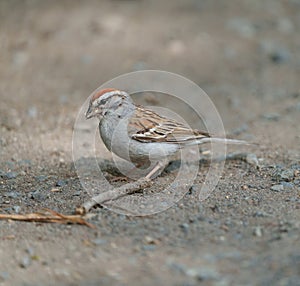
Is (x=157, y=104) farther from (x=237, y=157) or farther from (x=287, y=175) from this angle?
(x=287, y=175)

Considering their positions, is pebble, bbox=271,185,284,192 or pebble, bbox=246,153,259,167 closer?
pebble, bbox=271,185,284,192

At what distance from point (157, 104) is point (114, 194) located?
148 inches

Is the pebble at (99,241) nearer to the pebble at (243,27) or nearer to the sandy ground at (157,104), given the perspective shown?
the sandy ground at (157,104)

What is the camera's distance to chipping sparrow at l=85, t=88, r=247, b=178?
6.04 meters

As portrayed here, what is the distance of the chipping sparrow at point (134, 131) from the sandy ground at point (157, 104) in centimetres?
35

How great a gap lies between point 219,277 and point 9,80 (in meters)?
6.54

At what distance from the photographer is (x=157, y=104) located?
9.02 meters

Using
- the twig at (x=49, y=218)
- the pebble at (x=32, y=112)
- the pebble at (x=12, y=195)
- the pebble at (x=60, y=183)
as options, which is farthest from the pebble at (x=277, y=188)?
the pebble at (x=32, y=112)

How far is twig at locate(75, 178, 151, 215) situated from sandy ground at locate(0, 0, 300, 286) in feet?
0.37

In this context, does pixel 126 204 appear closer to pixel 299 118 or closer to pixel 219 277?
pixel 219 277

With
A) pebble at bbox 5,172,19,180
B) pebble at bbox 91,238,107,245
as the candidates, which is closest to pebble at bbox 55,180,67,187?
pebble at bbox 5,172,19,180

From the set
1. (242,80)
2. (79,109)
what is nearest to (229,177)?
(79,109)

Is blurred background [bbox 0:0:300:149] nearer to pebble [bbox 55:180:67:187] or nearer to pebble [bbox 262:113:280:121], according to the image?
pebble [bbox 262:113:280:121]

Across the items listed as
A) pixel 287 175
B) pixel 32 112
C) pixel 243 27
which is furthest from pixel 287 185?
pixel 243 27
